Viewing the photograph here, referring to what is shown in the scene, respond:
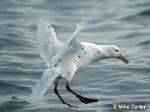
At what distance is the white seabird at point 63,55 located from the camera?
1433 centimetres

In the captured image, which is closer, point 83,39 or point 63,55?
point 63,55

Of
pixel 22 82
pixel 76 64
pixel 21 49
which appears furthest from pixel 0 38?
pixel 76 64

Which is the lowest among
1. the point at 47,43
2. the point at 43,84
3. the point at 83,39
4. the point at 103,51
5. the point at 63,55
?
the point at 43,84

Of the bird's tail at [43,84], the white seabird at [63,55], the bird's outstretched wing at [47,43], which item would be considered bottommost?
the bird's tail at [43,84]

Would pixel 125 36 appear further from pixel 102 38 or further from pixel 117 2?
pixel 117 2

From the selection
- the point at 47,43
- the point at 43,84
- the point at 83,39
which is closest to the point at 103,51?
the point at 47,43

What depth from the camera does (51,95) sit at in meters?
17.3

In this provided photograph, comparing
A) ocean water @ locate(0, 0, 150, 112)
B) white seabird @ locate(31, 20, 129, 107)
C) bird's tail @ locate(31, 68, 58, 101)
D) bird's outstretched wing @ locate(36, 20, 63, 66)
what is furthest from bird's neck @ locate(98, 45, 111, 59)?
bird's tail @ locate(31, 68, 58, 101)

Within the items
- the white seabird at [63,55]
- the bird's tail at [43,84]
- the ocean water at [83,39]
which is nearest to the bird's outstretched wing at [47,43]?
the white seabird at [63,55]

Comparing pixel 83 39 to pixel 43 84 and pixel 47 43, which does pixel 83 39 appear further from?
pixel 43 84

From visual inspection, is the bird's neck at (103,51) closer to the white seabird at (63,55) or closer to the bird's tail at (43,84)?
the white seabird at (63,55)

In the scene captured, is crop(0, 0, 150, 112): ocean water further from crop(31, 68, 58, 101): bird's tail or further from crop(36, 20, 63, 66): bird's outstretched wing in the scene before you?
crop(31, 68, 58, 101): bird's tail

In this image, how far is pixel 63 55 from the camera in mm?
14898

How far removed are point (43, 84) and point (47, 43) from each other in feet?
5.39
